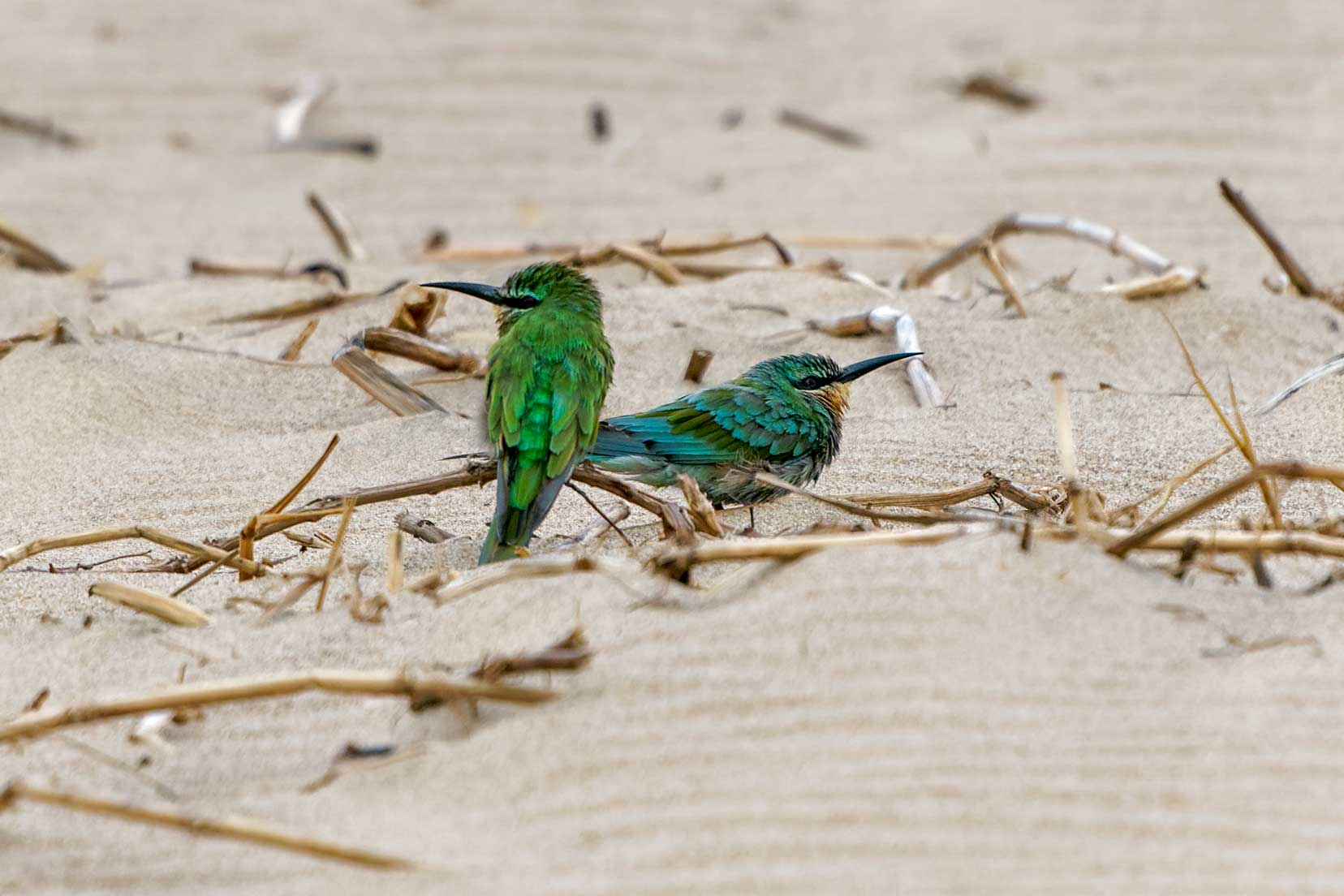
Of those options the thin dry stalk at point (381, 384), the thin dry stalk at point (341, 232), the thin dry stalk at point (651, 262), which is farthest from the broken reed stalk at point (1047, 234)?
the thin dry stalk at point (341, 232)

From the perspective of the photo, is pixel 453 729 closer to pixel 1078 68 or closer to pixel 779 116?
pixel 779 116

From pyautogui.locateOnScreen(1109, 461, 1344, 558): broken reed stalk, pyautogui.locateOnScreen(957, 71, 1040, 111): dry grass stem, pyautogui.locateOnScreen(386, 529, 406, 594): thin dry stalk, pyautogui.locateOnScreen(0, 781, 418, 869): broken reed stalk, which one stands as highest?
pyautogui.locateOnScreen(1109, 461, 1344, 558): broken reed stalk

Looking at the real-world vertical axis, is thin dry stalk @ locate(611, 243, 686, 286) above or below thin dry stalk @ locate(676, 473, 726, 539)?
below

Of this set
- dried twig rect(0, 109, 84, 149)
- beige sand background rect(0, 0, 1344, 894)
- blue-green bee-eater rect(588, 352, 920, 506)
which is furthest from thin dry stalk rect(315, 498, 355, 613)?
dried twig rect(0, 109, 84, 149)

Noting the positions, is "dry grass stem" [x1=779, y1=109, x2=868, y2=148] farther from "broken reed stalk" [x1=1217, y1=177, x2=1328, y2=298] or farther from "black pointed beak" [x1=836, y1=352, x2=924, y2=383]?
"black pointed beak" [x1=836, y1=352, x2=924, y2=383]

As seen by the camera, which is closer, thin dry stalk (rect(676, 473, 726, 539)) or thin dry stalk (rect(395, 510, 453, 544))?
thin dry stalk (rect(676, 473, 726, 539))

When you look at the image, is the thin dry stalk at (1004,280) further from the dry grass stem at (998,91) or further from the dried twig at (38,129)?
the dried twig at (38,129)

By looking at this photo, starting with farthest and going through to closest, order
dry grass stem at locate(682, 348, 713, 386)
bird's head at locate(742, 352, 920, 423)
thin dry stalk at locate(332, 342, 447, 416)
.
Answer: dry grass stem at locate(682, 348, 713, 386), thin dry stalk at locate(332, 342, 447, 416), bird's head at locate(742, 352, 920, 423)
